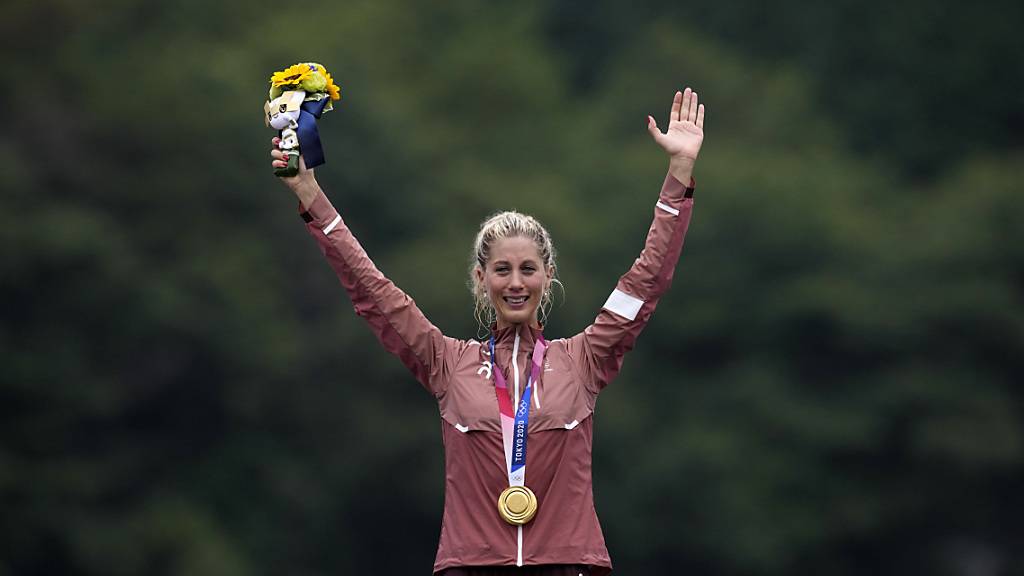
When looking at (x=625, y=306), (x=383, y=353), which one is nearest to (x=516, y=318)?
(x=625, y=306)

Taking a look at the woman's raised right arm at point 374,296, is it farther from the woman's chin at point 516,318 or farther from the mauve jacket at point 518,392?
the woman's chin at point 516,318

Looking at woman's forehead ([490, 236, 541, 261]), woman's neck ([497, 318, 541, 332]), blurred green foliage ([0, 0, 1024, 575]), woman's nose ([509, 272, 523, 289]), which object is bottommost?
woman's neck ([497, 318, 541, 332])

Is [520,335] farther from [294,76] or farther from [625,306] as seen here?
[294,76]

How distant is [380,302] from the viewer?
585cm

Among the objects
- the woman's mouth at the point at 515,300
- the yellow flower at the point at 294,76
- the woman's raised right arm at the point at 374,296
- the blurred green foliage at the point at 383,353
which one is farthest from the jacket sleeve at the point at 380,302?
Answer: the blurred green foliage at the point at 383,353

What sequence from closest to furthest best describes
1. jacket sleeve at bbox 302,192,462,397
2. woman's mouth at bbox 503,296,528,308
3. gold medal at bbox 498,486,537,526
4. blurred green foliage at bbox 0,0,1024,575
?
gold medal at bbox 498,486,537,526 < jacket sleeve at bbox 302,192,462,397 < woman's mouth at bbox 503,296,528,308 < blurred green foliage at bbox 0,0,1024,575

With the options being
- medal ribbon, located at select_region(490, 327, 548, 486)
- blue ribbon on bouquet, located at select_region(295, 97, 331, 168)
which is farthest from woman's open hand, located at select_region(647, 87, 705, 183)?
blue ribbon on bouquet, located at select_region(295, 97, 331, 168)

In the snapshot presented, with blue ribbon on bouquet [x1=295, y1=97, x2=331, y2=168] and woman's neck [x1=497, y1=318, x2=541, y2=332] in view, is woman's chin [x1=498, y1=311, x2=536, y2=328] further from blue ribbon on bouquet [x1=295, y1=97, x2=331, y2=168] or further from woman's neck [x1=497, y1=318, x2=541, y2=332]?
blue ribbon on bouquet [x1=295, y1=97, x2=331, y2=168]

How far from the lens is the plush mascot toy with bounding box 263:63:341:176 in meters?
5.93

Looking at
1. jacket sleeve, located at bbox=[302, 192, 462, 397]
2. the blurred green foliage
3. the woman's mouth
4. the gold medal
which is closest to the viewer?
the gold medal
